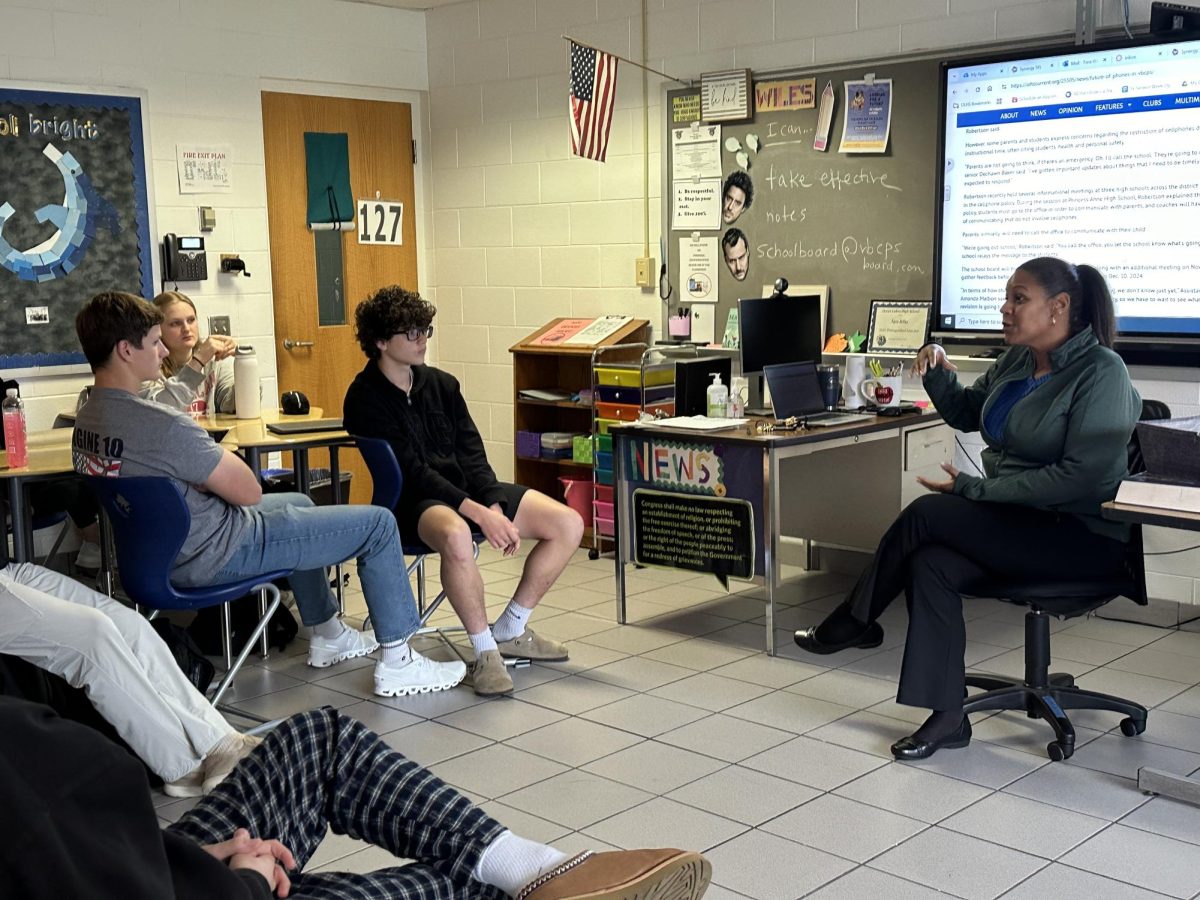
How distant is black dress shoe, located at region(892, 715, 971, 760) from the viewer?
133 inches

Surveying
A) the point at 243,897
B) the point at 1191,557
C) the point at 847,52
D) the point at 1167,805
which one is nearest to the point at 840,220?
Result: the point at 847,52

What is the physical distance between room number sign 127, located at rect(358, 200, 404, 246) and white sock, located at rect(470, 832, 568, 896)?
16.8 ft

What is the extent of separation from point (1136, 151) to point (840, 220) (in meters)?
1.19

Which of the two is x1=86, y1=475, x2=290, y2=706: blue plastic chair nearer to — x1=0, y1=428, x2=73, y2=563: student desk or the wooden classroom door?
x1=0, y1=428, x2=73, y2=563: student desk

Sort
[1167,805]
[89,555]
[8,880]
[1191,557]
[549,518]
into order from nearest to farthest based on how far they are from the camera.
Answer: [8,880] → [1167,805] → [549,518] → [1191,557] → [89,555]

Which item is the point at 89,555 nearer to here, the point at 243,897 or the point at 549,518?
the point at 549,518

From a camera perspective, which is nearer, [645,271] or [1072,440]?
[1072,440]

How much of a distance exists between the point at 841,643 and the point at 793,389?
38.5 inches

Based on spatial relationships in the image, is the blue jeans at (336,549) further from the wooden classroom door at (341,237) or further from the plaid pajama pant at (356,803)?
the wooden classroom door at (341,237)

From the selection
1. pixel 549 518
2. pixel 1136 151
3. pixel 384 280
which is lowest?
pixel 549 518

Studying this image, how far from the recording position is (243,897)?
4.92 feet

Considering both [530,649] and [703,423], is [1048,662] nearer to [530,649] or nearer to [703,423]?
[703,423]

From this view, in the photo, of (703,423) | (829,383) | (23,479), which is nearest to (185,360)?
(23,479)

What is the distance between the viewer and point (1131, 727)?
3520 mm
